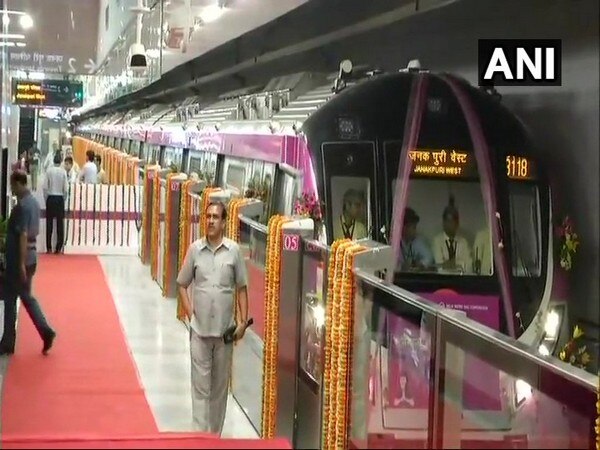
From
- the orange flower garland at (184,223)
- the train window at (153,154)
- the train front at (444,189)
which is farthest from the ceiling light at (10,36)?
the train window at (153,154)

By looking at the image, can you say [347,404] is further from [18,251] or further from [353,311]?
[18,251]

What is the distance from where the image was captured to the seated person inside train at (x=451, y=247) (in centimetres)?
755

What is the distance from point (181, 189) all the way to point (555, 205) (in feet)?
15.4

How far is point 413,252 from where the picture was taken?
24.7 ft

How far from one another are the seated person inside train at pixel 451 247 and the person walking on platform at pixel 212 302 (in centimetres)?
185

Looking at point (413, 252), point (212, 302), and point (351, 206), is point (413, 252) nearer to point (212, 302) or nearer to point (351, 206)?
point (351, 206)

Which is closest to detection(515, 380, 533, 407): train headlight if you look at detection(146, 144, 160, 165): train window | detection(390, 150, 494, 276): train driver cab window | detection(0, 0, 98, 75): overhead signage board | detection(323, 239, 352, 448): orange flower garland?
detection(323, 239, 352, 448): orange flower garland

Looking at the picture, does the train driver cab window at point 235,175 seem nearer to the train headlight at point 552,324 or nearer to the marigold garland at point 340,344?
the train headlight at point 552,324

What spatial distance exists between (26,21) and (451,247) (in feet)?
11.7

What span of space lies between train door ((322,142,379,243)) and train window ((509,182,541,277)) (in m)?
0.99

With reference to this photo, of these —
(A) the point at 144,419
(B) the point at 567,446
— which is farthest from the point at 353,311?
(A) the point at 144,419

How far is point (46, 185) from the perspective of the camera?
50.4 feet

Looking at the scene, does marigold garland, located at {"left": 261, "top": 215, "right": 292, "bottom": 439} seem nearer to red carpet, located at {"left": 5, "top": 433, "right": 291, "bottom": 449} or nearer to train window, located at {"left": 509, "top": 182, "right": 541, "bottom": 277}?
train window, located at {"left": 509, "top": 182, "right": 541, "bottom": 277}

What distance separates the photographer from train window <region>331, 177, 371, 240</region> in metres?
7.54
